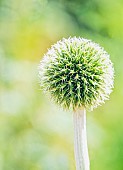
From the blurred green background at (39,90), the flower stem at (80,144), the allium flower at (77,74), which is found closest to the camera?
the flower stem at (80,144)

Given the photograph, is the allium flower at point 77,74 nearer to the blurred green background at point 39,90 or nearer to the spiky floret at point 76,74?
the spiky floret at point 76,74

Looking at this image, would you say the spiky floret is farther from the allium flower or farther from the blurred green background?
the blurred green background

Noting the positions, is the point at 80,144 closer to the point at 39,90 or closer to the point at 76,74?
the point at 76,74

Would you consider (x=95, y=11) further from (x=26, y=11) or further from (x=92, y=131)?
(x=92, y=131)

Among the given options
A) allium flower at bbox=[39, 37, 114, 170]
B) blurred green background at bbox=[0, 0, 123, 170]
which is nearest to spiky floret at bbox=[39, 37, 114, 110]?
allium flower at bbox=[39, 37, 114, 170]

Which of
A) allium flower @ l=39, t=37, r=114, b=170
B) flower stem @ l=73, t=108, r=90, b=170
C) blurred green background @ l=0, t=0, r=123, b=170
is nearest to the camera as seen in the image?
flower stem @ l=73, t=108, r=90, b=170

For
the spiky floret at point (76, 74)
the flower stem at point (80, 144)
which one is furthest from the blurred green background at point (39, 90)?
the flower stem at point (80, 144)
